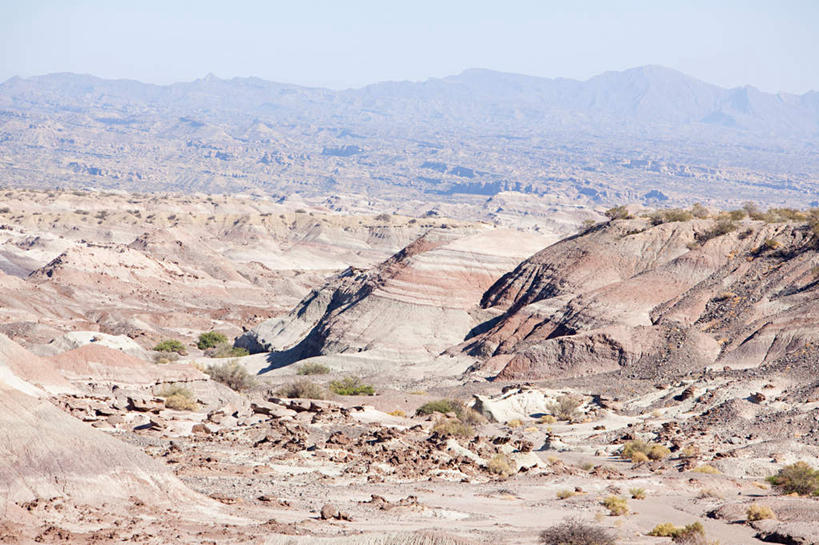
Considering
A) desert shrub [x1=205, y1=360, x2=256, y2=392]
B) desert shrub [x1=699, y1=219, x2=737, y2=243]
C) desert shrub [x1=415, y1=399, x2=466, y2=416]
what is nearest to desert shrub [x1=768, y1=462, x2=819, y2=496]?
desert shrub [x1=415, y1=399, x2=466, y2=416]

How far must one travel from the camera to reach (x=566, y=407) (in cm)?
3794

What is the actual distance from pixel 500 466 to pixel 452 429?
485cm

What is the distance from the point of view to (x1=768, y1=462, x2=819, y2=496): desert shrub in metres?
23.5

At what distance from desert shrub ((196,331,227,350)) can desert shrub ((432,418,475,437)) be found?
1401 inches

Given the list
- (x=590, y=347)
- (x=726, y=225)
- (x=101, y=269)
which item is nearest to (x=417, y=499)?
(x=590, y=347)

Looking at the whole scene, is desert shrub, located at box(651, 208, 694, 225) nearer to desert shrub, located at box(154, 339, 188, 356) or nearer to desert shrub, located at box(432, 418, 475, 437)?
desert shrub, located at box(154, 339, 188, 356)

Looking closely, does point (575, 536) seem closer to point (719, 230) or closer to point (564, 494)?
point (564, 494)

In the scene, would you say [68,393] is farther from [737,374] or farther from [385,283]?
[385,283]

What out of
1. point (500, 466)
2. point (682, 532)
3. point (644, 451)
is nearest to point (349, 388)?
point (644, 451)

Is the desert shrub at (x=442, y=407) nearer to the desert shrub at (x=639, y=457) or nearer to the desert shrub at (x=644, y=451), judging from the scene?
the desert shrub at (x=644, y=451)

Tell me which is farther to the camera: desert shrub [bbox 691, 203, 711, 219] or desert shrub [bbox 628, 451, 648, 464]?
desert shrub [bbox 691, 203, 711, 219]

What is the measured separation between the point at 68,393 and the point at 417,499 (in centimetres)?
1513

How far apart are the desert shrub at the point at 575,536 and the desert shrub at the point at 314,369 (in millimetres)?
34086

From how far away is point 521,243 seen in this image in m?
70.7
